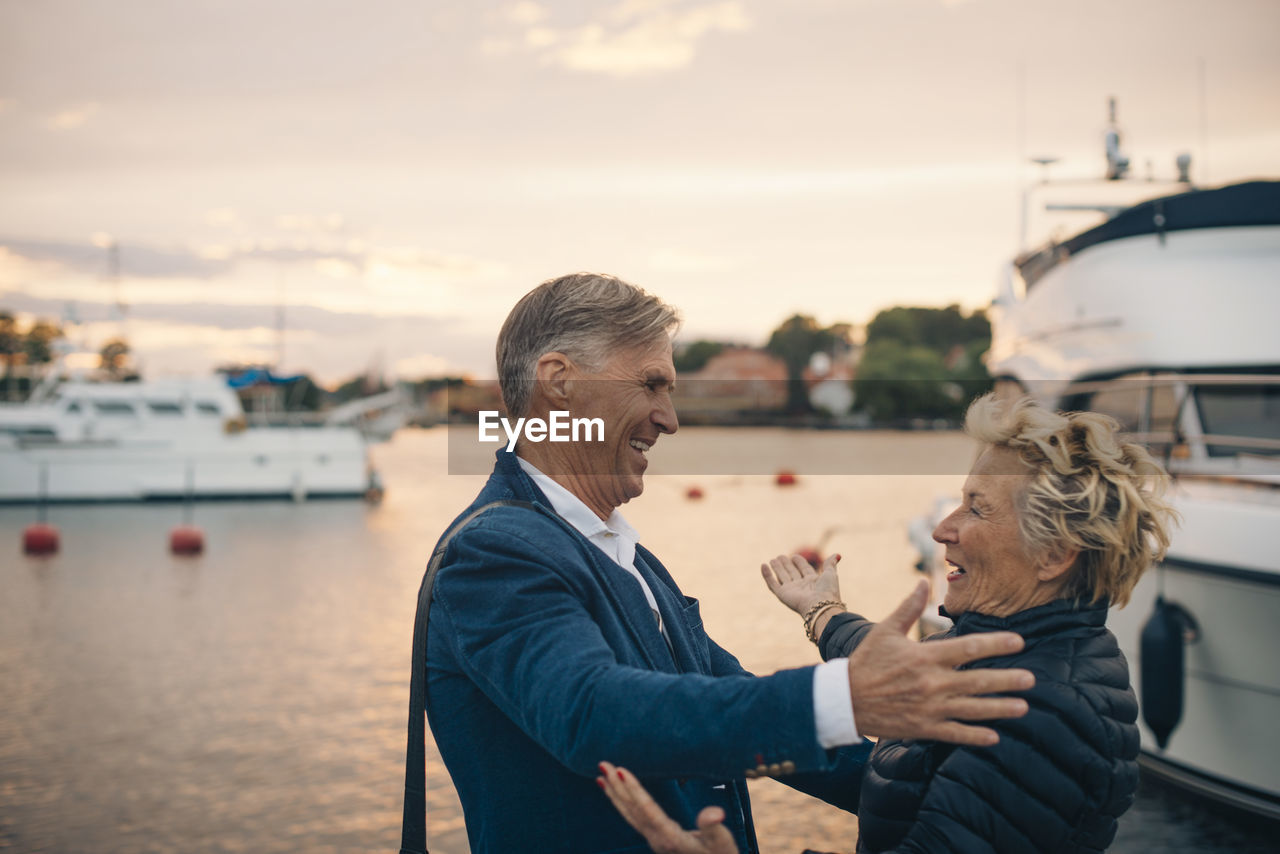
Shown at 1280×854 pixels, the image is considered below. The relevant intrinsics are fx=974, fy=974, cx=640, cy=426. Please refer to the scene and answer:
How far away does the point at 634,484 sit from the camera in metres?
1.82

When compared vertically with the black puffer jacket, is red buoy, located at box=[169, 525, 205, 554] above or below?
below

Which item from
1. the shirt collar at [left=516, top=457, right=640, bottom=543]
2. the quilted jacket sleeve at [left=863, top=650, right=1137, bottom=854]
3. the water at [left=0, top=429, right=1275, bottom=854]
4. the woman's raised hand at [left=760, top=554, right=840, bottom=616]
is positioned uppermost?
the shirt collar at [left=516, top=457, right=640, bottom=543]

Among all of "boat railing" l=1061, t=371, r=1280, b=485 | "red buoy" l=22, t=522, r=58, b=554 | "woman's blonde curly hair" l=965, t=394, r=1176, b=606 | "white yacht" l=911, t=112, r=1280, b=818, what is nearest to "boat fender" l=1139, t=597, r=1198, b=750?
"white yacht" l=911, t=112, r=1280, b=818

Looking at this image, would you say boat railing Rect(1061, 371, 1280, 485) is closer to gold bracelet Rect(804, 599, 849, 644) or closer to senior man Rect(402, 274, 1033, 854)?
gold bracelet Rect(804, 599, 849, 644)

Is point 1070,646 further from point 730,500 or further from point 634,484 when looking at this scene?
point 730,500

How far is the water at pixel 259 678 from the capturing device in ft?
27.0

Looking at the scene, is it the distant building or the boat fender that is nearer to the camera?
the boat fender

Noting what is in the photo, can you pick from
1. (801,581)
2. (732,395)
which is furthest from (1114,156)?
(732,395)

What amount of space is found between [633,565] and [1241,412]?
24.6 feet

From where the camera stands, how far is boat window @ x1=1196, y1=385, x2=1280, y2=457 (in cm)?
751

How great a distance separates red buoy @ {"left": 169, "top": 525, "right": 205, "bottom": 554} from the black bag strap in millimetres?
24501

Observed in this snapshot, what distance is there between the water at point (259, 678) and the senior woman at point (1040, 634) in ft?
22.5

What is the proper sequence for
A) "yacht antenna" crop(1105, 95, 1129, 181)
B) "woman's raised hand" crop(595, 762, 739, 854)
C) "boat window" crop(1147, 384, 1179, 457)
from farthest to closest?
1. "yacht antenna" crop(1105, 95, 1129, 181)
2. "boat window" crop(1147, 384, 1179, 457)
3. "woman's raised hand" crop(595, 762, 739, 854)

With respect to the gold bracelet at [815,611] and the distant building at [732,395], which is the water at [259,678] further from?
the distant building at [732,395]
